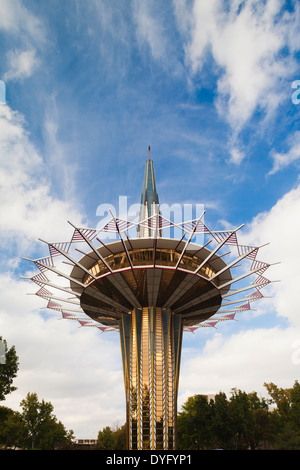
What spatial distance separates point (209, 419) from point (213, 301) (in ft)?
66.7

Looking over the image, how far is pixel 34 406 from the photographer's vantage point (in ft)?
192

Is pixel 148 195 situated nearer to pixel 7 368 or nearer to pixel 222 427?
pixel 7 368

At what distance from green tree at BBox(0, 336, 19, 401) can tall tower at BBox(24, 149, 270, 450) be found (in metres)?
6.67

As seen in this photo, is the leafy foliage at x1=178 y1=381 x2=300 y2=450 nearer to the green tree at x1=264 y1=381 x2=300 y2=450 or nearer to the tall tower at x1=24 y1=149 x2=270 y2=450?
the green tree at x1=264 y1=381 x2=300 y2=450

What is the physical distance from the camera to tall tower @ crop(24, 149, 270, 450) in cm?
3381

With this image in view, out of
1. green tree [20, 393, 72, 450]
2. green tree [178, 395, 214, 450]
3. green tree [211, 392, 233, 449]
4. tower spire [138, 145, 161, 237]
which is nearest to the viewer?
green tree [211, 392, 233, 449]

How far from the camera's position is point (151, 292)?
126 feet

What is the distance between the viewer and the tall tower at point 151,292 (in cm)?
3381

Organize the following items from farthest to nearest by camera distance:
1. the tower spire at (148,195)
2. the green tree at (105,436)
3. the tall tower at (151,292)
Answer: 1. the green tree at (105,436)
2. the tower spire at (148,195)
3. the tall tower at (151,292)

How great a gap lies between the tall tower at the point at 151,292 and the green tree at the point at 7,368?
21.9ft

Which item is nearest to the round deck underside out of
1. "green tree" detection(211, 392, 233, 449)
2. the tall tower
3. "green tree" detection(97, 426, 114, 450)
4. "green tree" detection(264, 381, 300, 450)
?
the tall tower

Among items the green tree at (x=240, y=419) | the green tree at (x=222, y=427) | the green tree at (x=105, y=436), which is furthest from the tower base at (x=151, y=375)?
the green tree at (x=105, y=436)

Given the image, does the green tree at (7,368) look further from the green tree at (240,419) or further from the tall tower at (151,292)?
the green tree at (240,419)
